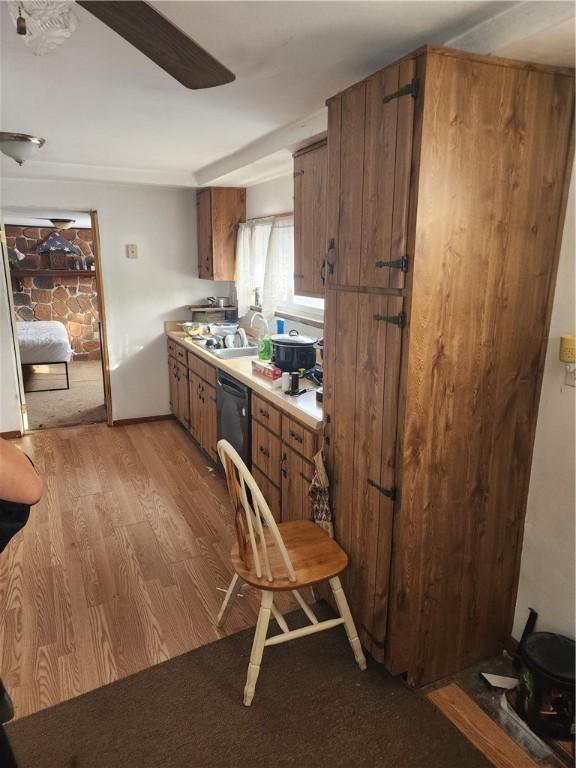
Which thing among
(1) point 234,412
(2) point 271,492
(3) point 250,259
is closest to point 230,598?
(2) point 271,492

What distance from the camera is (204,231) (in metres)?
4.63

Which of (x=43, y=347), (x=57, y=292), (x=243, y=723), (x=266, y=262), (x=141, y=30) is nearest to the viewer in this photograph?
(x=141, y=30)

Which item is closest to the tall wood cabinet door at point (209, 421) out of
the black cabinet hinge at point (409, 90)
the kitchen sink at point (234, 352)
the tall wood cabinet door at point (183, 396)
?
the kitchen sink at point (234, 352)

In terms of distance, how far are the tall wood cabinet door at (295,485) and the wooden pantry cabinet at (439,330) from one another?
289 millimetres

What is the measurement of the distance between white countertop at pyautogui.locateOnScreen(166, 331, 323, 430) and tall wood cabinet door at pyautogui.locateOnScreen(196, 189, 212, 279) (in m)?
1.09

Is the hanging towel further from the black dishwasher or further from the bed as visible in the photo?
the bed

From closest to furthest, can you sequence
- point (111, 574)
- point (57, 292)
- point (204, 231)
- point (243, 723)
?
point (243, 723)
point (111, 574)
point (204, 231)
point (57, 292)

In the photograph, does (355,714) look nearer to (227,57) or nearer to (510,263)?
(510,263)

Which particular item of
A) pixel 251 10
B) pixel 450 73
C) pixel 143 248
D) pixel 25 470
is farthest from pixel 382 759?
pixel 143 248

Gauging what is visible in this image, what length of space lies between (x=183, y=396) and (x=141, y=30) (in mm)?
3644

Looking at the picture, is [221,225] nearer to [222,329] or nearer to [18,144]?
[222,329]

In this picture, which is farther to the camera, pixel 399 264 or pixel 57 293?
pixel 57 293

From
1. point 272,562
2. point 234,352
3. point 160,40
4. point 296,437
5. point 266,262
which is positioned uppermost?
point 160,40

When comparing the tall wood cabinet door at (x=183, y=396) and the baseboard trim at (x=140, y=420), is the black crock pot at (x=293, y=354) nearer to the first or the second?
the tall wood cabinet door at (x=183, y=396)
